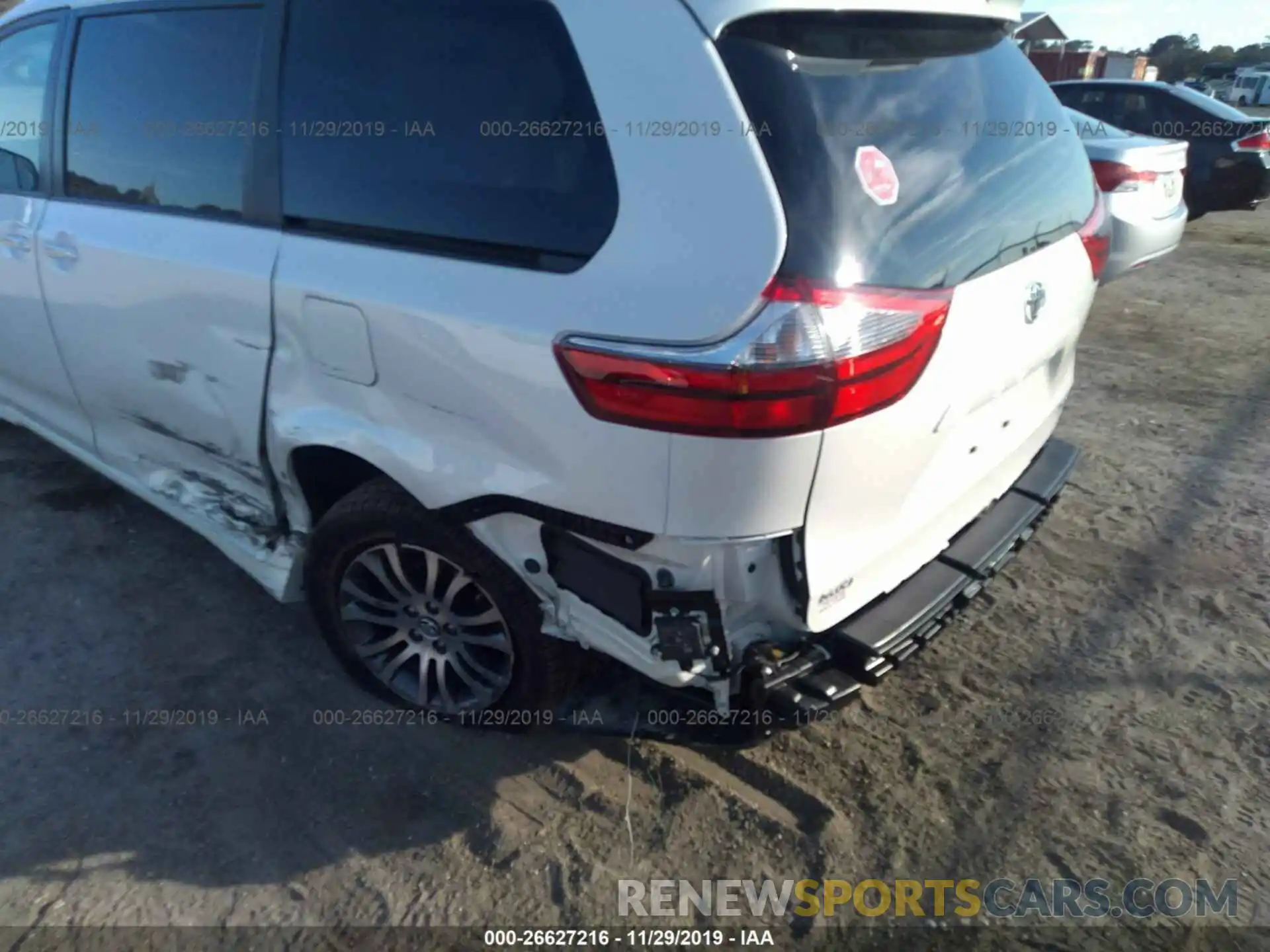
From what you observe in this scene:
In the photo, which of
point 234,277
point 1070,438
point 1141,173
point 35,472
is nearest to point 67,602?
point 35,472

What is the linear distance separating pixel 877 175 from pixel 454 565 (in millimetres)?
1320

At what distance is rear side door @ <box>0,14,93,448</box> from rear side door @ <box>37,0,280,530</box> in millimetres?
121

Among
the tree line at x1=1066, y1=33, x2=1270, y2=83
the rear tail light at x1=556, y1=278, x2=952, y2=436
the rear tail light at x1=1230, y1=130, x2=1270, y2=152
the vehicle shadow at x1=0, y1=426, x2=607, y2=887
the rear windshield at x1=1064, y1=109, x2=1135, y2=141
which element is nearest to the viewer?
the rear tail light at x1=556, y1=278, x2=952, y2=436

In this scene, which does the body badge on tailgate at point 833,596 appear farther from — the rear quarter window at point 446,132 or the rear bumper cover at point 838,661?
the rear quarter window at point 446,132

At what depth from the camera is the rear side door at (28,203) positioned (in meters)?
3.12

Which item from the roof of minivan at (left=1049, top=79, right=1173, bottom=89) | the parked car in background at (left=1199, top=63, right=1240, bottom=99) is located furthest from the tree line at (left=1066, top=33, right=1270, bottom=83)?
the roof of minivan at (left=1049, top=79, right=1173, bottom=89)

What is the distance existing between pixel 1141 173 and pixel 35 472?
6.43 metres

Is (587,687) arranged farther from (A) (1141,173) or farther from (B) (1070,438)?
(A) (1141,173)

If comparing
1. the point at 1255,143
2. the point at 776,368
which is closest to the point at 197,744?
the point at 776,368

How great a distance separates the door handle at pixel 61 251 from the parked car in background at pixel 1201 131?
400 inches

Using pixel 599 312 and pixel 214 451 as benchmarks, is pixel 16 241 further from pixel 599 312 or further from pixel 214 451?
pixel 599 312

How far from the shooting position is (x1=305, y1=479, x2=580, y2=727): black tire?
2254 mm

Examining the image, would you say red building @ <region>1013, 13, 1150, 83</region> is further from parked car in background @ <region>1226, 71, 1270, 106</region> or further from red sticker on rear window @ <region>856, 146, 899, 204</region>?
red sticker on rear window @ <region>856, 146, 899, 204</region>

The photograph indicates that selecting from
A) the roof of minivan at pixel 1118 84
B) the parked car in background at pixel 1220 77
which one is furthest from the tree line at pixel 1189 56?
the roof of minivan at pixel 1118 84
